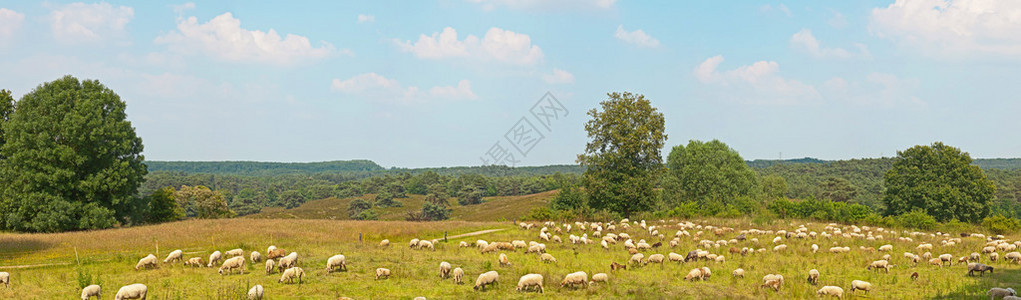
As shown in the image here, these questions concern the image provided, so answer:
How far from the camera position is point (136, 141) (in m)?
51.6

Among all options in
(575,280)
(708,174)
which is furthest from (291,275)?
(708,174)

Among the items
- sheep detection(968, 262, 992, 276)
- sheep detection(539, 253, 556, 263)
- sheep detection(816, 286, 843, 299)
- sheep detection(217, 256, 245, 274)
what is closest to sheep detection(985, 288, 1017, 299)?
sheep detection(816, 286, 843, 299)

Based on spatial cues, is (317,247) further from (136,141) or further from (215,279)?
(136,141)

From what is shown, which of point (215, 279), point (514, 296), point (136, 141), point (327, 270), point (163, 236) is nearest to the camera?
point (514, 296)

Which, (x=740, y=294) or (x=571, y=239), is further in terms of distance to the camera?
(x=571, y=239)

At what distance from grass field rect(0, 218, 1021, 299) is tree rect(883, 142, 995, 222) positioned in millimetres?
26888

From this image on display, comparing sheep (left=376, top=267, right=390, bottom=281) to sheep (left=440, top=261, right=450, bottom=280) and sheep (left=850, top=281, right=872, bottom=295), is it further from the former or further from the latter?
sheep (left=850, top=281, right=872, bottom=295)

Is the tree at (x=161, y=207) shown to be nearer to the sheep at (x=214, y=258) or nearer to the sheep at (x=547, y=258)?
the sheep at (x=214, y=258)

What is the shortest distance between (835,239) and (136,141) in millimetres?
61732

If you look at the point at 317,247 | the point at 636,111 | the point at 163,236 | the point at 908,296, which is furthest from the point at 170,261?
the point at 636,111

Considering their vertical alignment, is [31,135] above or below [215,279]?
above

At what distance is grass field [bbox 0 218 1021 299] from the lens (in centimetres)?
2027

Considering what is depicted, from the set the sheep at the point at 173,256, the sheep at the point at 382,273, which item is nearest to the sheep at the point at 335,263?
Result: the sheep at the point at 382,273

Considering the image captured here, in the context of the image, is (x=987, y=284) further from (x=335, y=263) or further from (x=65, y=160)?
(x=65, y=160)
